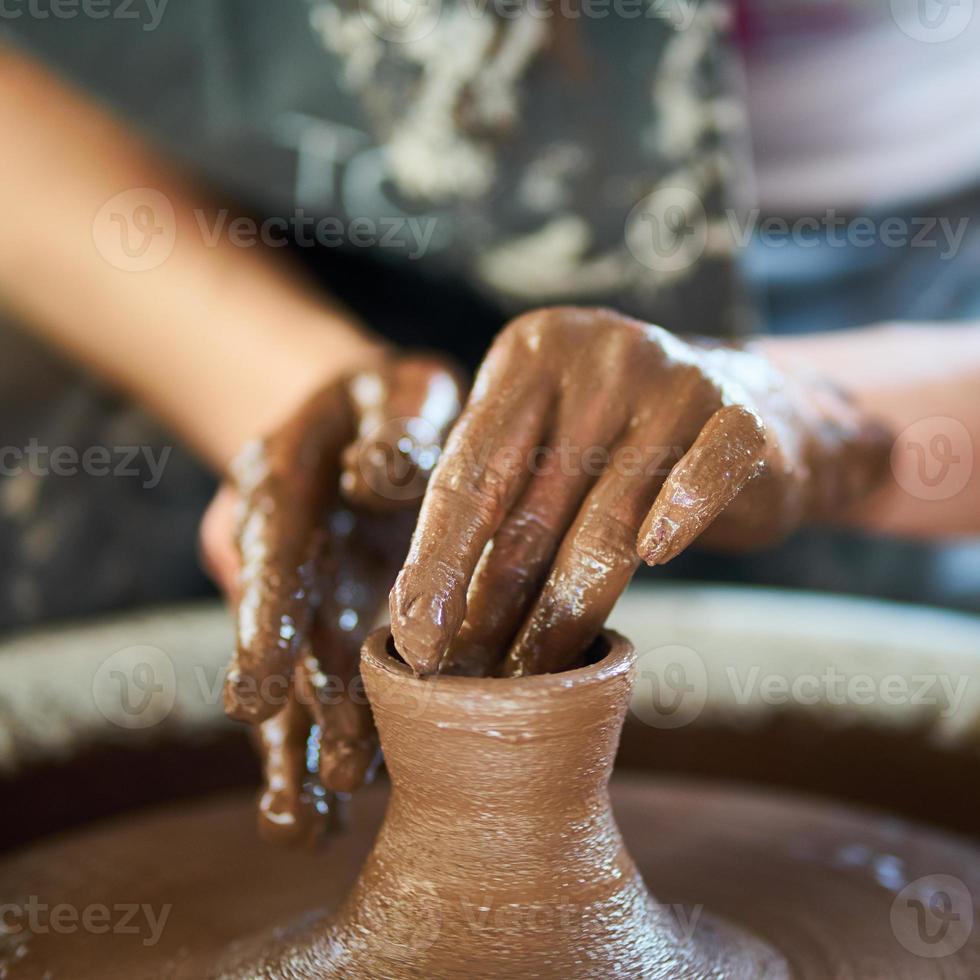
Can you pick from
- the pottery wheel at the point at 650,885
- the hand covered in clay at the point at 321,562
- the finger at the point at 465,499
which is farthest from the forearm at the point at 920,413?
the finger at the point at 465,499

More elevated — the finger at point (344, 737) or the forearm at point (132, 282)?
the forearm at point (132, 282)

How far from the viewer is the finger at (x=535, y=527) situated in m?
0.76

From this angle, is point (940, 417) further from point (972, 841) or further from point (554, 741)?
point (554, 741)

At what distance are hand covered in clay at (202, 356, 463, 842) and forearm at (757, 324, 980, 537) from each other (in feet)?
1.81

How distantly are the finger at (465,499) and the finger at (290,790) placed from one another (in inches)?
10.9

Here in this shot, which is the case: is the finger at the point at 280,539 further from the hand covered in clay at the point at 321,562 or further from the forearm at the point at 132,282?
the forearm at the point at 132,282

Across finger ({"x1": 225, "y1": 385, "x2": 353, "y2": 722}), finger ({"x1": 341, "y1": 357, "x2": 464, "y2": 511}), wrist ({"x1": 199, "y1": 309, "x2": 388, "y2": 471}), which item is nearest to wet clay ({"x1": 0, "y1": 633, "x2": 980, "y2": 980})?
finger ({"x1": 225, "y1": 385, "x2": 353, "y2": 722})

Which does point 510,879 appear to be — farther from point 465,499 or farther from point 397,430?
point 397,430

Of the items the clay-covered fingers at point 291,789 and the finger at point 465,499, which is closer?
the finger at point 465,499

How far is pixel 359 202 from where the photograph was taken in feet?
4.75

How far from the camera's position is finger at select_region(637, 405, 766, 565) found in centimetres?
66

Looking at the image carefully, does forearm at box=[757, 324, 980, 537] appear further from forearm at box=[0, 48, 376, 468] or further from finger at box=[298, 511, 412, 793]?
forearm at box=[0, 48, 376, 468]

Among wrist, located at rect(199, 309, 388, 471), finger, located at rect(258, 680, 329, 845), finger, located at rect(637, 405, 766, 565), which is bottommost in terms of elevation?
finger, located at rect(258, 680, 329, 845)

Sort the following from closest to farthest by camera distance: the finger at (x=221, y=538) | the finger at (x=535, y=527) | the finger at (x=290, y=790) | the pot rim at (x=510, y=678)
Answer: the pot rim at (x=510, y=678)
the finger at (x=535, y=527)
the finger at (x=290, y=790)
the finger at (x=221, y=538)
